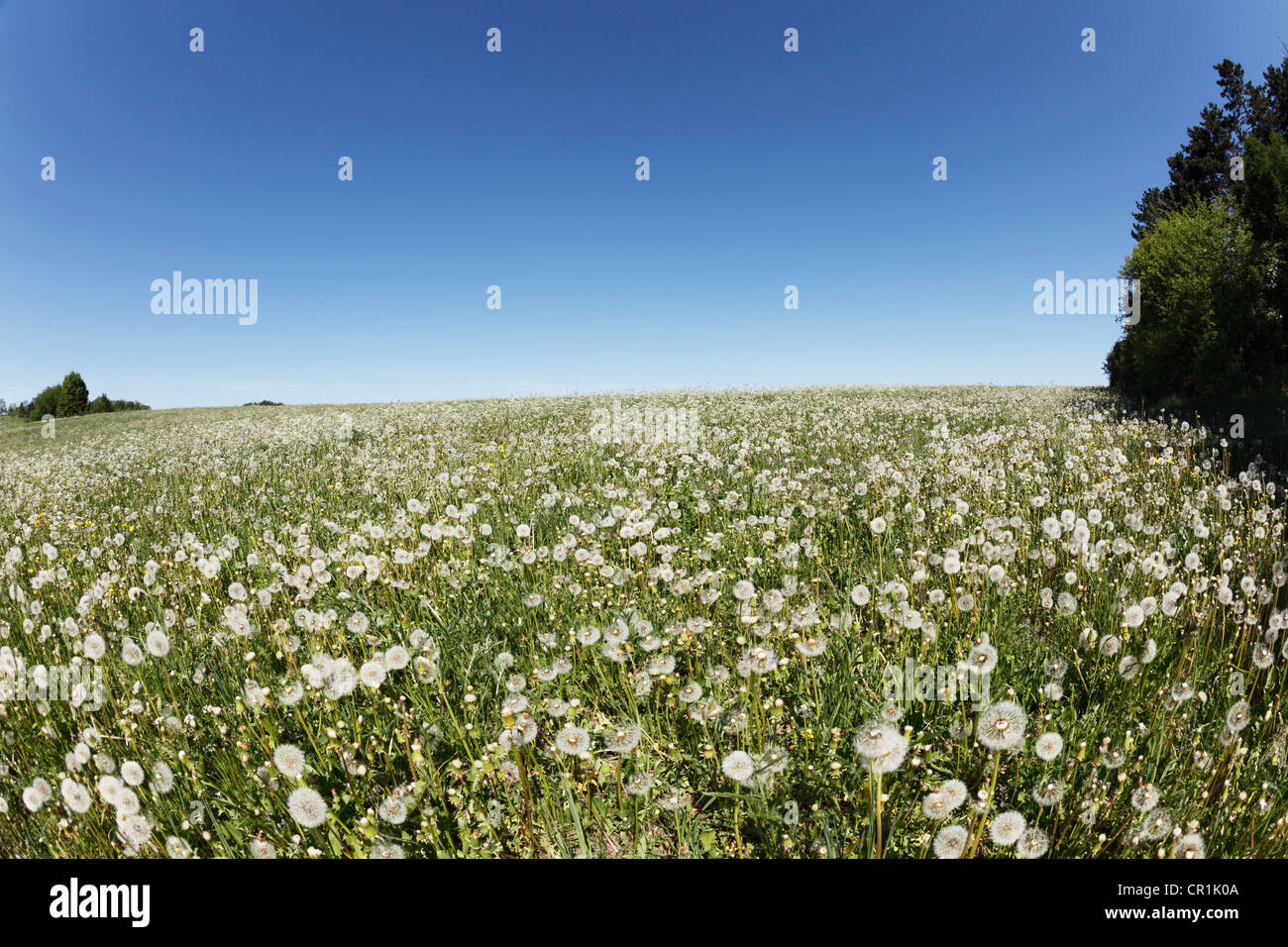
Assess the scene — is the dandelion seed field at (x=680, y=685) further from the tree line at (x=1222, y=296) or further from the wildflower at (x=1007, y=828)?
the tree line at (x=1222, y=296)

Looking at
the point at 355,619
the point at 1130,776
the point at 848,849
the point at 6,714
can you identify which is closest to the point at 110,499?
the point at 6,714

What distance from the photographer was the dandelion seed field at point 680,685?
2.06 metres

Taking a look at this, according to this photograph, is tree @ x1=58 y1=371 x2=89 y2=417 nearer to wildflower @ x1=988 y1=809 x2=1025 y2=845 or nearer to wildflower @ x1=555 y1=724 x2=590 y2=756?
wildflower @ x1=555 y1=724 x2=590 y2=756

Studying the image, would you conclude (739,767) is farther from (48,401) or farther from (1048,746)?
(48,401)

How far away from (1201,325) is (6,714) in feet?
74.1

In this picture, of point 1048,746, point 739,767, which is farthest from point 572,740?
point 1048,746

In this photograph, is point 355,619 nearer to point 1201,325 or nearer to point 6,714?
point 6,714

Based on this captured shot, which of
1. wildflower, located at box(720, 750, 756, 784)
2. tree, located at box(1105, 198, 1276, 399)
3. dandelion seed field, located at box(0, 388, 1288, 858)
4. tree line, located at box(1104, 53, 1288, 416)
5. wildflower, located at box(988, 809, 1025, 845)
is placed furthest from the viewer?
tree, located at box(1105, 198, 1276, 399)

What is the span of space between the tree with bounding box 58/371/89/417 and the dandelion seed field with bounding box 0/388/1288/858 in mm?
57694

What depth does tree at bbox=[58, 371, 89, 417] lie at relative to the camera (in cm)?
4653

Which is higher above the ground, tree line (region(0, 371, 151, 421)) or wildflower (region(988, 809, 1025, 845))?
tree line (region(0, 371, 151, 421))

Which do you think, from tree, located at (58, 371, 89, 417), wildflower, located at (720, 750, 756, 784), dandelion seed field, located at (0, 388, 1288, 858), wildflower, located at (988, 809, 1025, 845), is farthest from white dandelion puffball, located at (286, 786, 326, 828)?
tree, located at (58, 371, 89, 417)

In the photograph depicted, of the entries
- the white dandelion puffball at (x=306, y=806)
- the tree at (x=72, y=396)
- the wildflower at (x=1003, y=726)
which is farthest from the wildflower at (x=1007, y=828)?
the tree at (x=72, y=396)

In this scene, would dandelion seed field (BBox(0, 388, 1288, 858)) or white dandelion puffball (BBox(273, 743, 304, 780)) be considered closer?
white dandelion puffball (BBox(273, 743, 304, 780))
